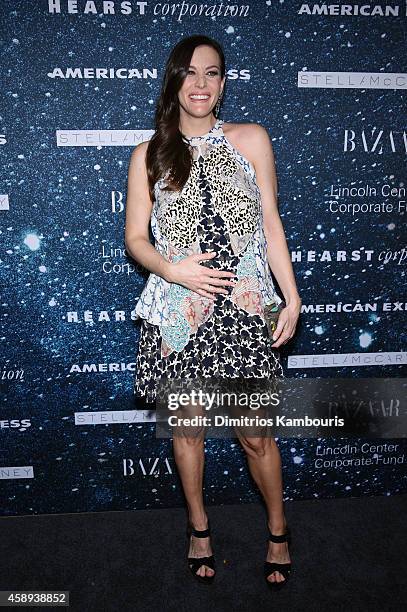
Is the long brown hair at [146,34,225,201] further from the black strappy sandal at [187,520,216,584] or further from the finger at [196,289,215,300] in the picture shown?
the black strappy sandal at [187,520,216,584]

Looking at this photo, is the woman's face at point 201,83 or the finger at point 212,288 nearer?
the finger at point 212,288

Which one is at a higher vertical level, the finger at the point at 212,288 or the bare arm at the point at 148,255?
the bare arm at the point at 148,255

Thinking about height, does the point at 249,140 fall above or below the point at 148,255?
above

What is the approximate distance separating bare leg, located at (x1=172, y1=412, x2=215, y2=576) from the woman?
0.23 metres

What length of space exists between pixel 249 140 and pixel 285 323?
635 millimetres

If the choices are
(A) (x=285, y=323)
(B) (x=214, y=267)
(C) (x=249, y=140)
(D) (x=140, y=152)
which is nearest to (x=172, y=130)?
(D) (x=140, y=152)

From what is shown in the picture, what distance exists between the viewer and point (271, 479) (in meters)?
2.05

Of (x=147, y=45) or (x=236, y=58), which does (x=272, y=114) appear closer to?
(x=236, y=58)

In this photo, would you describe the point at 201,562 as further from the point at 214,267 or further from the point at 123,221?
the point at 123,221

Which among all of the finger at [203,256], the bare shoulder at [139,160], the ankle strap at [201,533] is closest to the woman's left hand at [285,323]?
the finger at [203,256]

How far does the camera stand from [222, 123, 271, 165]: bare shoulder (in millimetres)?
1898

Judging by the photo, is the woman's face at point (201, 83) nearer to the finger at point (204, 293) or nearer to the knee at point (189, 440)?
the finger at point (204, 293)

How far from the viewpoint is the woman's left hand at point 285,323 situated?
1911 mm

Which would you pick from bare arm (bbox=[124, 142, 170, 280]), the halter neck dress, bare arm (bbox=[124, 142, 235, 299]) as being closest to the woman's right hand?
bare arm (bbox=[124, 142, 235, 299])
